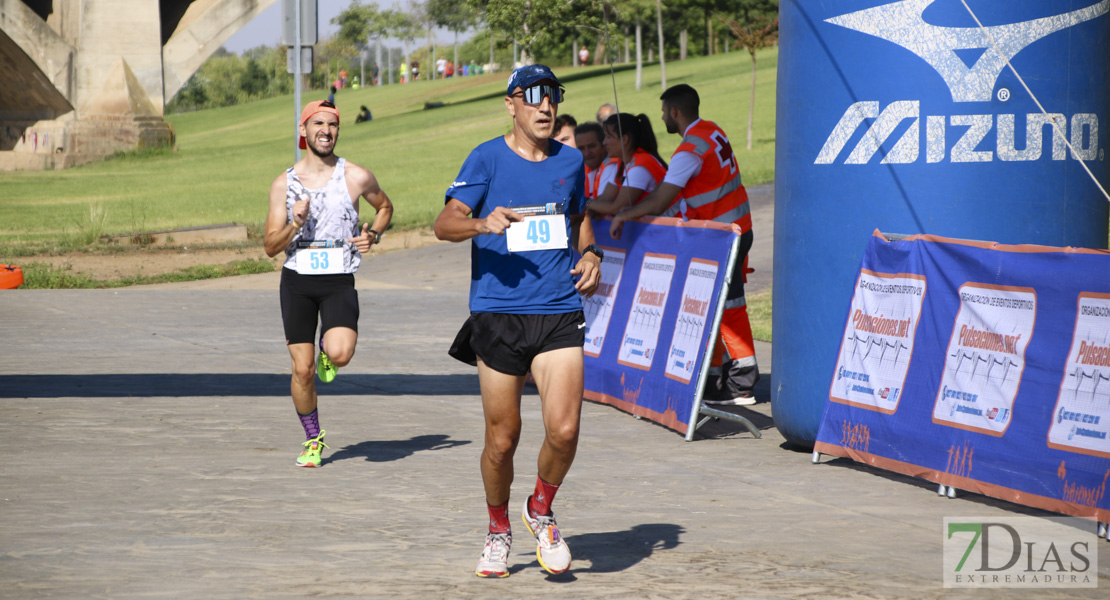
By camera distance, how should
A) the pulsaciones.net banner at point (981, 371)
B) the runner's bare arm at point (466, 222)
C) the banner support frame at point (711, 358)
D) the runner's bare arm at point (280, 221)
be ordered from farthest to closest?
1. the banner support frame at point (711, 358)
2. the runner's bare arm at point (280, 221)
3. the pulsaciones.net banner at point (981, 371)
4. the runner's bare arm at point (466, 222)

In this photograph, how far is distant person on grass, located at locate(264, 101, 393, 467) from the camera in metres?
6.91

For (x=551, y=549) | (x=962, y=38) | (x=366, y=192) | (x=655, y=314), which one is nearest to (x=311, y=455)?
(x=366, y=192)

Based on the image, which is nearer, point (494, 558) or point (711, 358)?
point (494, 558)

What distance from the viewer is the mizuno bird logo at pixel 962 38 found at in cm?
656

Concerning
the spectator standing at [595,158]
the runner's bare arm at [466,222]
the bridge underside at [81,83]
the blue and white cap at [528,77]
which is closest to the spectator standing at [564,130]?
the spectator standing at [595,158]

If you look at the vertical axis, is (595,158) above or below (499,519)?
above

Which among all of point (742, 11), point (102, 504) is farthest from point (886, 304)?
point (742, 11)

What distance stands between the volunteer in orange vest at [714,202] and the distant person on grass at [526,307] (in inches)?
160

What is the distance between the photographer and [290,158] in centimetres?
4388

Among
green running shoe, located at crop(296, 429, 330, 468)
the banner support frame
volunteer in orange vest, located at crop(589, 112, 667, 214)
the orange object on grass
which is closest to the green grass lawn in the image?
the orange object on grass

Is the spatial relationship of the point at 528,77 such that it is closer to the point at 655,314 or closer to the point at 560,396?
the point at 560,396

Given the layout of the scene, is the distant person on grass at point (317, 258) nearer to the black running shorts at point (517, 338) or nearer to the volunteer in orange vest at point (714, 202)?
the black running shorts at point (517, 338)

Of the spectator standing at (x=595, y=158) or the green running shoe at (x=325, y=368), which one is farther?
the spectator standing at (x=595, y=158)

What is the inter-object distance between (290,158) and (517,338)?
4067 cm
